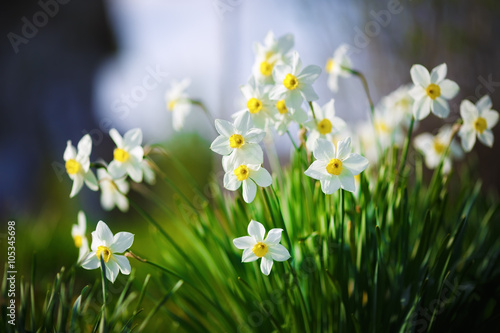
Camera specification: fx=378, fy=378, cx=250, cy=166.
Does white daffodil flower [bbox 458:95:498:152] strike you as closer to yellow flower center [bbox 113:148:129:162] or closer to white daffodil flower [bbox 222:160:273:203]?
white daffodil flower [bbox 222:160:273:203]

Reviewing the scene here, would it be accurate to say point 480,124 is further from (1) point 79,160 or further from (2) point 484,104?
(1) point 79,160

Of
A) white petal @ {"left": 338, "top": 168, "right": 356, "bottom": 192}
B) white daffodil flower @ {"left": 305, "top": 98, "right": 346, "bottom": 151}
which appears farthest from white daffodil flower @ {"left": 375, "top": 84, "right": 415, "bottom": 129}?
white petal @ {"left": 338, "top": 168, "right": 356, "bottom": 192}

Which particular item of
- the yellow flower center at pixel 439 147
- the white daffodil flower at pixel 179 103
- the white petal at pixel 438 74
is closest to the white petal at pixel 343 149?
the white petal at pixel 438 74

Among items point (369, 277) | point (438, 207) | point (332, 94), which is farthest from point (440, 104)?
point (332, 94)

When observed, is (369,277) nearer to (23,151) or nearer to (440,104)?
(440,104)

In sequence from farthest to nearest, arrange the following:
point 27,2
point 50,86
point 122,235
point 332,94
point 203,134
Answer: point 203,134
point 50,86
point 27,2
point 332,94
point 122,235
